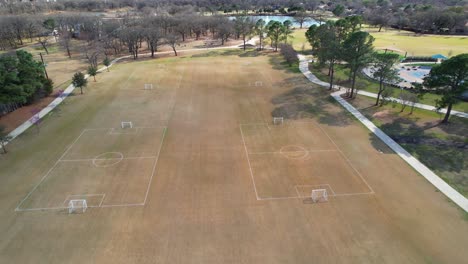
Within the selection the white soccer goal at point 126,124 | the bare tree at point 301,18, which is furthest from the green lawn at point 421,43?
the white soccer goal at point 126,124

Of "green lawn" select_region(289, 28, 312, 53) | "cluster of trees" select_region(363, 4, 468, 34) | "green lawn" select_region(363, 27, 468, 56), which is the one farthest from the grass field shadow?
"cluster of trees" select_region(363, 4, 468, 34)

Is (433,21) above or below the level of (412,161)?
above

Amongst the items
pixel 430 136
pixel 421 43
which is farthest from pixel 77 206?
pixel 421 43

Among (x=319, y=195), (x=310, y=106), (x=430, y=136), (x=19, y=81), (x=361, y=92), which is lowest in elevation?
(x=319, y=195)

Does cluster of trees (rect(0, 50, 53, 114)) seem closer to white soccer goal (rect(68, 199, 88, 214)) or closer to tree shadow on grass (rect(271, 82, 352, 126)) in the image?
white soccer goal (rect(68, 199, 88, 214))

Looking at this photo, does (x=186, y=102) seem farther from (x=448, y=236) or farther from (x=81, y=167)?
(x=448, y=236)

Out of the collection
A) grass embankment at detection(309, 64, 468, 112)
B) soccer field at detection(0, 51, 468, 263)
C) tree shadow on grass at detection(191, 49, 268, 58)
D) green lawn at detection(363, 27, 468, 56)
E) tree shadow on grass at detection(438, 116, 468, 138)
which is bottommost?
soccer field at detection(0, 51, 468, 263)

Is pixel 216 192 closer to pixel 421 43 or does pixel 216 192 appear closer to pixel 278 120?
pixel 278 120
